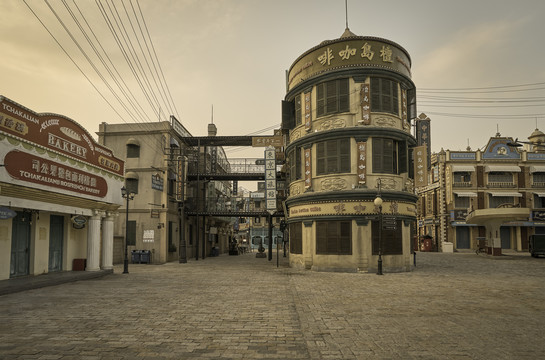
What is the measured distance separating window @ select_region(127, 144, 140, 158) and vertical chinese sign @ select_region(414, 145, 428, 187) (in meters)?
20.1

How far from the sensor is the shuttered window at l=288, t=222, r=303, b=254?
22.3 m

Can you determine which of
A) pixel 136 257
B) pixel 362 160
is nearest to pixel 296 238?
pixel 362 160

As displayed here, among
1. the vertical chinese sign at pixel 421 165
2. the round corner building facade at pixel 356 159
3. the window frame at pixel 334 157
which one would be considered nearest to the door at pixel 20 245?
the round corner building facade at pixel 356 159

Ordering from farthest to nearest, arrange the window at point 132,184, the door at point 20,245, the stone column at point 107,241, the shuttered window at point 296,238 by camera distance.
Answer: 1. the window at point 132,184
2. the shuttered window at point 296,238
3. the stone column at point 107,241
4. the door at point 20,245

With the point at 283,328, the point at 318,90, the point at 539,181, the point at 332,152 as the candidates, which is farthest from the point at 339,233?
the point at 539,181

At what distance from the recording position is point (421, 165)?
71.5 feet

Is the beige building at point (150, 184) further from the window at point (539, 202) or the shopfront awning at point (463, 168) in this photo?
the window at point (539, 202)

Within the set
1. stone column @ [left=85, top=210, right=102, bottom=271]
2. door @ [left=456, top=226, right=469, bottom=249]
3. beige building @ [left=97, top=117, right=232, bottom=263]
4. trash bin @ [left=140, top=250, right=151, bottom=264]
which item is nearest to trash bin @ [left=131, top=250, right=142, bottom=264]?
trash bin @ [left=140, top=250, right=151, bottom=264]

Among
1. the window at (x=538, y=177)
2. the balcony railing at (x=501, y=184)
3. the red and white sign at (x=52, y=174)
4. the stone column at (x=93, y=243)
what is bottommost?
the stone column at (x=93, y=243)

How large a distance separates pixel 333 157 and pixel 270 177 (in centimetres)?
761

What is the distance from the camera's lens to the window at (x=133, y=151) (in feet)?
97.7

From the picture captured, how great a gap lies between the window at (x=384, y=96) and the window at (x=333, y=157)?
102 inches

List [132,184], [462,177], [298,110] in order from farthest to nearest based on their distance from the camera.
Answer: [462,177], [132,184], [298,110]

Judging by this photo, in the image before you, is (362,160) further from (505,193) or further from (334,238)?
(505,193)
